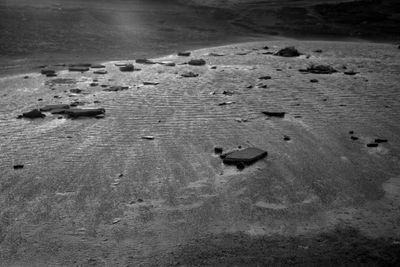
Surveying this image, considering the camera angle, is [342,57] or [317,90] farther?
[342,57]

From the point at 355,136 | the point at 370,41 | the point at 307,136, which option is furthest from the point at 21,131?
the point at 370,41

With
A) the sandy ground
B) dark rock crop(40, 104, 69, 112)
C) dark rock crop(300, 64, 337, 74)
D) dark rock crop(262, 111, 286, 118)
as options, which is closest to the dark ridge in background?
dark rock crop(40, 104, 69, 112)


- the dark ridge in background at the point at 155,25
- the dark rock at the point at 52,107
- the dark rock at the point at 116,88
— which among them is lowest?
the dark ridge in background at the point at 155,25

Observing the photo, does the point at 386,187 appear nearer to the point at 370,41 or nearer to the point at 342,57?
the point at 342,57

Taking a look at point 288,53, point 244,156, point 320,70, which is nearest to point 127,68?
point 320,70

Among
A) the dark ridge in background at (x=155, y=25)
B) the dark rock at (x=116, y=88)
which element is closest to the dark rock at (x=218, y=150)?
the dark rock at (x=116, y=88)

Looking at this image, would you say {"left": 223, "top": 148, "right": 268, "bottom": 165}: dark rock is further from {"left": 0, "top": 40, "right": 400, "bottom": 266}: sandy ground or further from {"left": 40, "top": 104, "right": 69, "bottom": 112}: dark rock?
{"left": 40, "top": 104, "right": 69, "bottom": 112}: dark rock

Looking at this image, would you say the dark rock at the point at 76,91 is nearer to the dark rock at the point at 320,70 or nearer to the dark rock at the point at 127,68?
the dark rock at the point at 127,68
